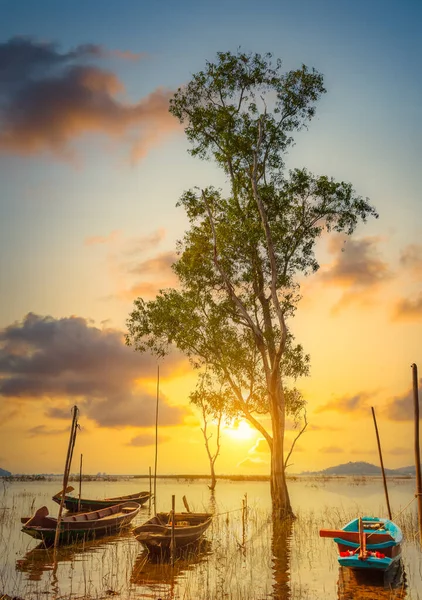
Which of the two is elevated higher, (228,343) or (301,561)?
(228,343)

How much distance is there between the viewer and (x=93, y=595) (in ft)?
44.2

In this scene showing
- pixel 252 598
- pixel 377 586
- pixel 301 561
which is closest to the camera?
pixel 252 598

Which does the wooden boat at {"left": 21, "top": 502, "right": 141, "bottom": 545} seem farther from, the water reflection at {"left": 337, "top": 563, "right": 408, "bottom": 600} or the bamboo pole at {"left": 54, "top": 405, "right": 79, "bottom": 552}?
the water reflection at {"left": 337, "top": 563, "right": 408, "bottom": 600}

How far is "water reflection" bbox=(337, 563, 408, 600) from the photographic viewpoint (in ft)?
44.4

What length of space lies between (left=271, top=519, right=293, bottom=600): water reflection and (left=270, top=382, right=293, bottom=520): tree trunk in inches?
36.6

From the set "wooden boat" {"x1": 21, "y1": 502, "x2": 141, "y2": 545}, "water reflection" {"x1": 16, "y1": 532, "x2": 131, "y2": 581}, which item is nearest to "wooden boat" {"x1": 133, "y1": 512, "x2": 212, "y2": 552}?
"water reflection" {"x1": 16, "y1": 532, "x2": 131, "y2": 581}

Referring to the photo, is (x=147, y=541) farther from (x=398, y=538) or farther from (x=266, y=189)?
(x=266, y=189)

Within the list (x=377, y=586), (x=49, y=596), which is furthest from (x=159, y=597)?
(x=377, y=586)

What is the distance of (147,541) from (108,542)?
240 inches

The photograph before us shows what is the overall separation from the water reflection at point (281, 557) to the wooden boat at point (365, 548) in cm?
164

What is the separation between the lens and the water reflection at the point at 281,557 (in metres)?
14.0

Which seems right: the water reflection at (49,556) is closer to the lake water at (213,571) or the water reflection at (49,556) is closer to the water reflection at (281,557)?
the lake water at (213,571)

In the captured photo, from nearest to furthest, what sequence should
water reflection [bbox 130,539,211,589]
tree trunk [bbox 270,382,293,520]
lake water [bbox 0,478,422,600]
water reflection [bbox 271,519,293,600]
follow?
lake water [bbox 0,478,422,600], water reflection [bbox 271,519,293,600], water reflection [bbox 130,539,211,589], tree trunk [bbox 270,382,293,520]

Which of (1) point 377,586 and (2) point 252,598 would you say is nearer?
(2) point 252,598
